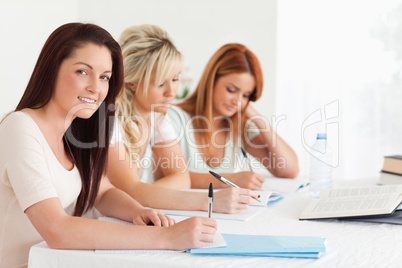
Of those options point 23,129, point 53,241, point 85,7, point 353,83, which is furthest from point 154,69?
point 85,7

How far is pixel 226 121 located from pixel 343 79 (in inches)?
66.3

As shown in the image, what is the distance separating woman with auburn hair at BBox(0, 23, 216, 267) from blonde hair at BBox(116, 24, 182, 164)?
0.41m

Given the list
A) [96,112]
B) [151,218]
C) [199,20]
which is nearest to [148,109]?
[96,112]

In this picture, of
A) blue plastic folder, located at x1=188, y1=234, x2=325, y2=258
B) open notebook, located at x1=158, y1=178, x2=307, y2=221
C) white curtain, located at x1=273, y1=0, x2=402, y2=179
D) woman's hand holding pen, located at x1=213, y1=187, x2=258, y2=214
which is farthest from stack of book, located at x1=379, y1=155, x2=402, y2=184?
white curtain, located at x1=273, y1=0, x2=402, y2=179

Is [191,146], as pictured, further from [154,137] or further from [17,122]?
[17,122]

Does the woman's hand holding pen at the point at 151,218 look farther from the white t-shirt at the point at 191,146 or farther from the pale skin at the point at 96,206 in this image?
the white t-shirt at the point at 191,146

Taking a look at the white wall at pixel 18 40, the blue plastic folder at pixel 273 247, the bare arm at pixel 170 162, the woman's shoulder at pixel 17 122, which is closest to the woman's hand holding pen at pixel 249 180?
the bare arm at pixel 170 162

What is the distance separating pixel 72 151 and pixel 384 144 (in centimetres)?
287

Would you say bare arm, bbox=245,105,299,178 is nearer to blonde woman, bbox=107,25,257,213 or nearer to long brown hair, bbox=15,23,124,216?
blonde woman, bbox=107,25,257,213

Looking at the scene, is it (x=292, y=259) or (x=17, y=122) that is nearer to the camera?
(x=292, y=259)

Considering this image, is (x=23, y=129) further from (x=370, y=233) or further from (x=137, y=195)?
(x=370, y=233)

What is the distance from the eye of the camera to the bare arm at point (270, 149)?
2.04 metres

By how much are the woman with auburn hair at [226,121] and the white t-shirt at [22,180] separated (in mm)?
1010

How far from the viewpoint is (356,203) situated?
1252mm
